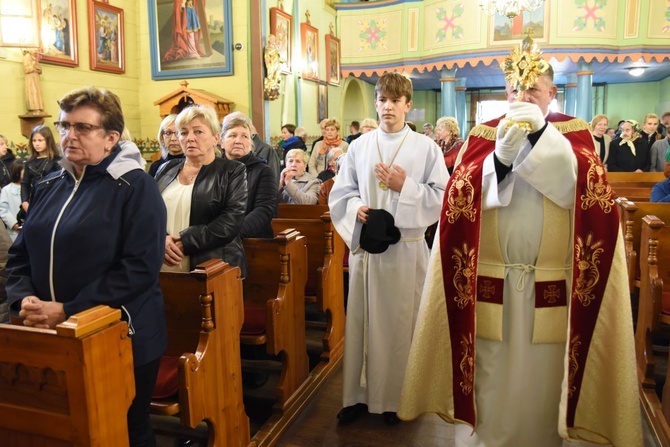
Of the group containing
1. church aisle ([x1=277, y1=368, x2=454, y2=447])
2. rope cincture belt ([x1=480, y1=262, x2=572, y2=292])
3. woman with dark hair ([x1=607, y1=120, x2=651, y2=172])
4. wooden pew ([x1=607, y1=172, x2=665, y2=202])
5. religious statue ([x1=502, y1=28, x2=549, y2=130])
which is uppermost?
religious statue ([x1=502, y1=28, x2=549, y2=130])

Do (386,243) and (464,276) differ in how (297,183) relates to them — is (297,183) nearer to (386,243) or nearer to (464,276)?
(386,243)

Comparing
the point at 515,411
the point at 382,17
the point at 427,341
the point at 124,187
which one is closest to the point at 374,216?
the point at 427,341

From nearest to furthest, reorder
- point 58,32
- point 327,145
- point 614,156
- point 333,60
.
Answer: point 327,145, point 58,32, point 614,156, point 333,60

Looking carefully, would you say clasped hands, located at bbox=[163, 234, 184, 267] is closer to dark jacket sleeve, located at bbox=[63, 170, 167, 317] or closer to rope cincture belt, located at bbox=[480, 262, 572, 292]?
dark jacket sleeve, located at bbox=[63, 170, 167, 317]

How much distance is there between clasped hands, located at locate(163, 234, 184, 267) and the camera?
2.54 m

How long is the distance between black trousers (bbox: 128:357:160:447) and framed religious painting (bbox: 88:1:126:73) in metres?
7.17

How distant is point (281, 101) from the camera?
9.74 m

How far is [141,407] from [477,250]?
4.59 feet

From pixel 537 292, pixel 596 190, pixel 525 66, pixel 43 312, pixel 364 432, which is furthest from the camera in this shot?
pixel 364 432

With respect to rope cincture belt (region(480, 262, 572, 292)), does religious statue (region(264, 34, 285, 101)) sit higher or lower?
higher

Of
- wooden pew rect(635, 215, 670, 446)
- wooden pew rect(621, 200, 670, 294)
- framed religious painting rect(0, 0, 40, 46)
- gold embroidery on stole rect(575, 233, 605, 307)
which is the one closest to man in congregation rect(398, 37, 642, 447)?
gold embroidery on stole rect(575, 233, 605, 307)

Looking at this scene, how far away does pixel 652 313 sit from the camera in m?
3.10

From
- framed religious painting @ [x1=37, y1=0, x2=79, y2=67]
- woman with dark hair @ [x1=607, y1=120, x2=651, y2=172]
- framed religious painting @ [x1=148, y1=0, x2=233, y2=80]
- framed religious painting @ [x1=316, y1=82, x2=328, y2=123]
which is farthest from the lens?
framed religious painting @ [x1=316, y1=82, x2=328, y2=123]

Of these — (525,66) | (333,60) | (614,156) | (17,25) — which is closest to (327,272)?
(525,66)
